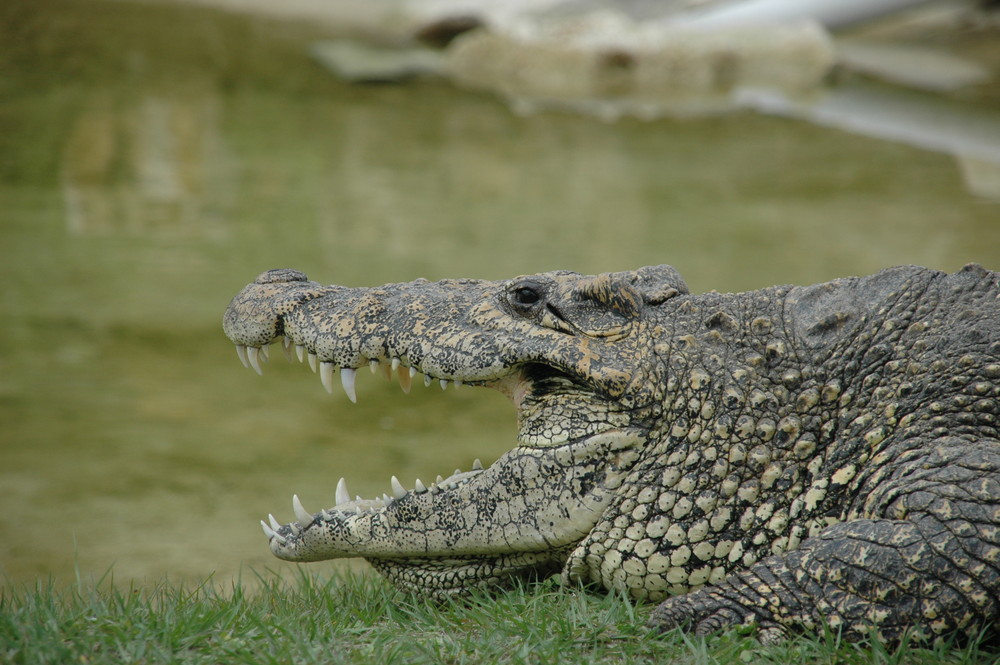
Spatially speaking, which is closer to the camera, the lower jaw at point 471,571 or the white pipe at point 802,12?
the lower jaw at point 471,571

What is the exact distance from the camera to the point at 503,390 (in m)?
3.37

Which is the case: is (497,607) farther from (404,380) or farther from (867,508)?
(867,508)

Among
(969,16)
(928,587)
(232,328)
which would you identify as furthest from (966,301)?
(969,16)

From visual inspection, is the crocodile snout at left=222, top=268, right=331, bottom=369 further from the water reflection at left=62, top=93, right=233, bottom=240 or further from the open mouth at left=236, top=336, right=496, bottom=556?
the water reflection at left=62, top=93, right=233, bottom=240

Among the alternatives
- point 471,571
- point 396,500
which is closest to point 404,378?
point 396,500

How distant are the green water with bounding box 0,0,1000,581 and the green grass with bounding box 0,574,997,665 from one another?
5.17 ft

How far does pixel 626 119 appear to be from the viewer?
1398 centimetres

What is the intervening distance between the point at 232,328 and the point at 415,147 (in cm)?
906

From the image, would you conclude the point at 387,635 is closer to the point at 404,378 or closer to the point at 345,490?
the point at 345,490

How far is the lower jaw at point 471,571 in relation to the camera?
3215mm

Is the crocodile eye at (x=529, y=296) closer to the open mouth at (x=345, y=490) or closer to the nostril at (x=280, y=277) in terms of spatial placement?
the open mouth at (x=345, y=490)

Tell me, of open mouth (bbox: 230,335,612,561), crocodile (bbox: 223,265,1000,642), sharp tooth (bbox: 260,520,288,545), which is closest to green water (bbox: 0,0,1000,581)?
sharp tooth (bbox: 260,520,288,545)

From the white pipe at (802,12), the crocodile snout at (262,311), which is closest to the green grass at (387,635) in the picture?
the crocodile snout at (262,311)

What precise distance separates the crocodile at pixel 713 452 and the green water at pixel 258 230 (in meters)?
1.86
